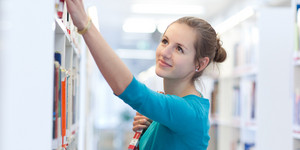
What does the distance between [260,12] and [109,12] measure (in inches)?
178

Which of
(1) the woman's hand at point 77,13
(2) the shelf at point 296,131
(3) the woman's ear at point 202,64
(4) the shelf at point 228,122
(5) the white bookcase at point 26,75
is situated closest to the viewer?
(5) the white bookcase at point 26,75

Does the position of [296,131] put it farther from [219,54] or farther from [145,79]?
[145,79]

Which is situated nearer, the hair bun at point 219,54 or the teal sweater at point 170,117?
the teal sweater at point 170,117

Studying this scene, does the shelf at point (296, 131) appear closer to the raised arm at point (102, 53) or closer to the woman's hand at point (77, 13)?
the raised arm at point (102, 53)

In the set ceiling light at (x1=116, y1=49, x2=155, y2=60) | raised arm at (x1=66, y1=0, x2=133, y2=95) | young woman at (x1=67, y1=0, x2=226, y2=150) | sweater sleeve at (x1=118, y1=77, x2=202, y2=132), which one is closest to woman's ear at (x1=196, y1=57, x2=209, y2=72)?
young woman at (x1=67, y1=0, x2=226, y2=150)

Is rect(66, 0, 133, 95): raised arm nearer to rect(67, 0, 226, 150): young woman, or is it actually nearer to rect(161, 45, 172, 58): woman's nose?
rect(67, 0, 226, 150): young woman

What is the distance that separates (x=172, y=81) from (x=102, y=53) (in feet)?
1.43

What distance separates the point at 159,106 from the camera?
1.14 meters

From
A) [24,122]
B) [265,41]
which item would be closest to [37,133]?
[24,122]

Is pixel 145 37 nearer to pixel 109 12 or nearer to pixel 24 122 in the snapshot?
pixel 109 12

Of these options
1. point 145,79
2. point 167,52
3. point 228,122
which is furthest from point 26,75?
point 228,122

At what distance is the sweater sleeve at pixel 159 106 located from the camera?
1090 millimetres

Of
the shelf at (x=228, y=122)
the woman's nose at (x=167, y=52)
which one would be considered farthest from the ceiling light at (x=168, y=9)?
the woman's nose at (x=167, y=52)

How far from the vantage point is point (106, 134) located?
10.4 m
